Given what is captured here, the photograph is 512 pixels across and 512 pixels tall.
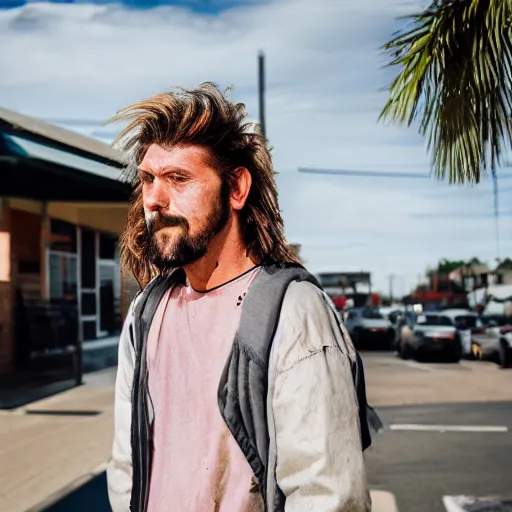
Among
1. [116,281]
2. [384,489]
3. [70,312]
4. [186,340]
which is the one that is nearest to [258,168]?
[186,340]

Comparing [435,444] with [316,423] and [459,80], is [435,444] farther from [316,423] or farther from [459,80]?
[316,423]

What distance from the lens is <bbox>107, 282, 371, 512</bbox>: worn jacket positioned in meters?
1.82

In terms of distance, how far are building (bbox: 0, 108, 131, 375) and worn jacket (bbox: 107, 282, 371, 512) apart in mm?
8210

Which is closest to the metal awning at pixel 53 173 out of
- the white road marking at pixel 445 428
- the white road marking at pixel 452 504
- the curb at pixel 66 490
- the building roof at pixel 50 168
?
the building roof at pixel 50 168

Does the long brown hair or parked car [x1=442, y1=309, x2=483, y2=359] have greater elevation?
the long brown hair

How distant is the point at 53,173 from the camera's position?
11.8 metres

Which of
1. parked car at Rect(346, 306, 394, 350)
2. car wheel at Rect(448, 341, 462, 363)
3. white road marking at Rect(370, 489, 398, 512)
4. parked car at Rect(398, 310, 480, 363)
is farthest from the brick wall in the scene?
parked car at Rect(346, 306, 394, 350)

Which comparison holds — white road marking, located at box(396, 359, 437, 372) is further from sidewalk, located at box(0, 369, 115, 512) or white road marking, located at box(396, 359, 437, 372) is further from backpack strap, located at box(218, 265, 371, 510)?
backpack strap, located at box(218, 265, 371, 510)

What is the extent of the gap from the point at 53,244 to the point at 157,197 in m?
16.5

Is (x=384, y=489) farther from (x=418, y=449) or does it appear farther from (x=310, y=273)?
(x=310, y=273)

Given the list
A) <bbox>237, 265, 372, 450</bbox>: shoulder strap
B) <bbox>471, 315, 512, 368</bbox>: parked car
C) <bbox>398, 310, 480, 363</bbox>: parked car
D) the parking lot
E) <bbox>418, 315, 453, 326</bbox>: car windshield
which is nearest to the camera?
<bbox>237, 265, 372, 450</bbox>: shoulder strap

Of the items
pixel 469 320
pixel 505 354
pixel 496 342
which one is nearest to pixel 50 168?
pixel 505 354

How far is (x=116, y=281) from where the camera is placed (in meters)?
21.9

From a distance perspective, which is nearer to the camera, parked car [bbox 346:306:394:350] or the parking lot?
the parking lot
